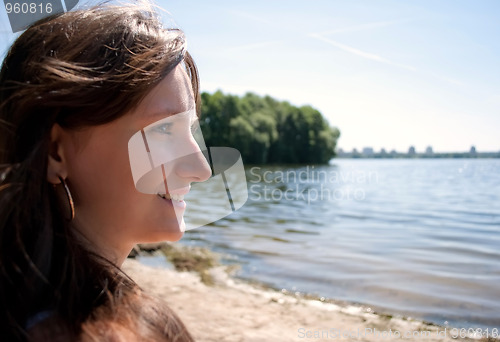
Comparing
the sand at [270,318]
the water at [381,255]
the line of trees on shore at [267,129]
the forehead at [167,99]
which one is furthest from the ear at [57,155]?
the line of trees on shore at [267,129]

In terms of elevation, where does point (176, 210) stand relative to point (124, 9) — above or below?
below

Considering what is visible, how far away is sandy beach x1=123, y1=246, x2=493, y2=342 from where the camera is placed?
523cm

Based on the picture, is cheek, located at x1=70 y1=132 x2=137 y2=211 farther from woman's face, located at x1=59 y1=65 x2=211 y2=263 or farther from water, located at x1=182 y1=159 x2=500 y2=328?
water, located at x1=182 y1=159 x2=500 y2=328

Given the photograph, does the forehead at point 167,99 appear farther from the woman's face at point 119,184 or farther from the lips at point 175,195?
the lips at point 175,195

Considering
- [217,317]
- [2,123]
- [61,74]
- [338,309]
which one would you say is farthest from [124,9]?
[338,309]

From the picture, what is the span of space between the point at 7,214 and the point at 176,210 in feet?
1.19

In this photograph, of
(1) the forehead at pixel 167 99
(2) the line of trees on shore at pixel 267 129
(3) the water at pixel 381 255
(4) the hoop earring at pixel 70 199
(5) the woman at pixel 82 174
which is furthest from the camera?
(2) the line of trees on shore at pixel 267 129

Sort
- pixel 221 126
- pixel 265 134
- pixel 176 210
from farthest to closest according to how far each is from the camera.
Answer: pixel 265 134
pixel 221 126
pixel 176 210

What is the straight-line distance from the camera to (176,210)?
3.56ft

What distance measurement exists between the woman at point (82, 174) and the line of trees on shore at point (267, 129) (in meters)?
50.3

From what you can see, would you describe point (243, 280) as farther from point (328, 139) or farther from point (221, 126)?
point (328, 139)

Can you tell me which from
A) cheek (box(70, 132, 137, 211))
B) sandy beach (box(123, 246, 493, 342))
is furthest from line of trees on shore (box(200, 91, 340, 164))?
cheek (box(70, 132, 137, 211))

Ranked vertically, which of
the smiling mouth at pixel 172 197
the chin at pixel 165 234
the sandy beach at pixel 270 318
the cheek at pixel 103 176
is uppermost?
the cheek at pixel 103 176

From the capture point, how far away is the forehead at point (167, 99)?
3.42 ft
